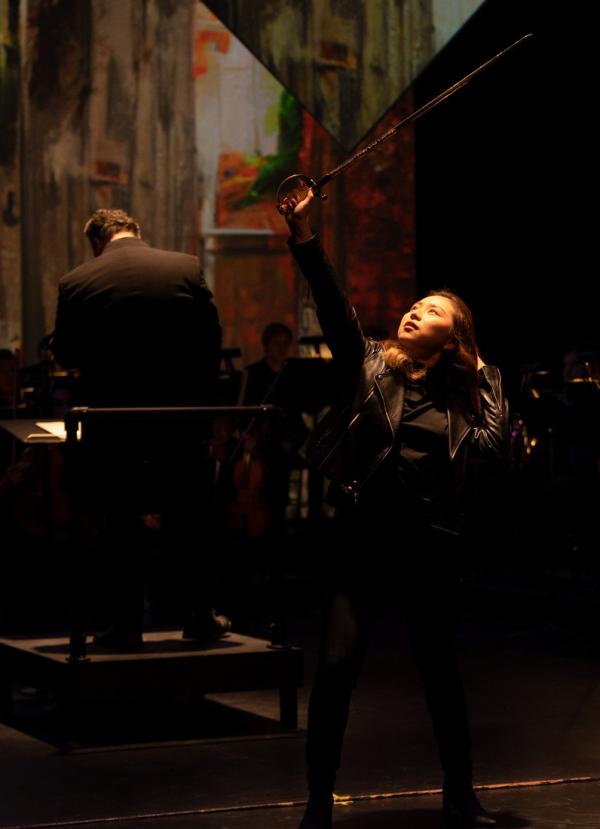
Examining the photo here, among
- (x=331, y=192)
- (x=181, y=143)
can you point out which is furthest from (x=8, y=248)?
(x=331, y=192)

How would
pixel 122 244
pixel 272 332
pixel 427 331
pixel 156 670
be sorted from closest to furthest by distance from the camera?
pixel 427 331, pixel 156 670, pixel 122 244, pixel 272 332

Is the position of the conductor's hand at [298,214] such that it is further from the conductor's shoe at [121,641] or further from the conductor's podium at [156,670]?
the conductor's shoe at [121,641]

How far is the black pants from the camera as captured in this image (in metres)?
3.40

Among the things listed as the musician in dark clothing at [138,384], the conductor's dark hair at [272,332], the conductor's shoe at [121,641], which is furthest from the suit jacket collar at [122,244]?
the conductor's dark hair at [272,332]

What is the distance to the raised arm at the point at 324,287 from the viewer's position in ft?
10.9

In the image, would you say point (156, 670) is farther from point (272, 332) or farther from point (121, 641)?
point (272, 332)

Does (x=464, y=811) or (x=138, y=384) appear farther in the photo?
(x=138, y=384)

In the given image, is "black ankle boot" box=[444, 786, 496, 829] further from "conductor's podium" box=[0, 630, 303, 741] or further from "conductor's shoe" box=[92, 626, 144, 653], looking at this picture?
"conductor's shoe" box=[92, 626, 144, 653]

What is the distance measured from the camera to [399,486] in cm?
344

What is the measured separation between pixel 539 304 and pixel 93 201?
309cm

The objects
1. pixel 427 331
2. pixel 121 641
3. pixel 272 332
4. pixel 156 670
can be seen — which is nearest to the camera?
pixel 427 331

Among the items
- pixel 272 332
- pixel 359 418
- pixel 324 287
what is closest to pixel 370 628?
pixel 359 418

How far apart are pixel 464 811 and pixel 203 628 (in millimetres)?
1651

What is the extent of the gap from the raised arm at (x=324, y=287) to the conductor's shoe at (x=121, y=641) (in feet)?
5.49
